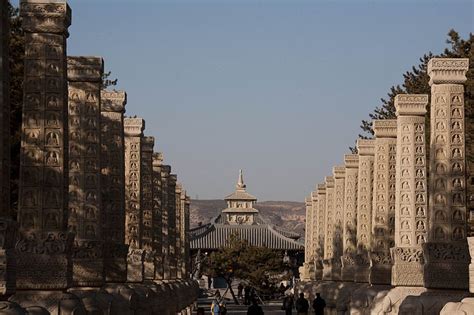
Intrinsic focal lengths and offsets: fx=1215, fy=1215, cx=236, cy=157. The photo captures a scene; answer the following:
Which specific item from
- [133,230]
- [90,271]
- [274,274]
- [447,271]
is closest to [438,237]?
[447,271]

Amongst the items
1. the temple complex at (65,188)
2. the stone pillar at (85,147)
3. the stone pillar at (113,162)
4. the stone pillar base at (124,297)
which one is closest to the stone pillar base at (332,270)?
the temple complex at (65,188)

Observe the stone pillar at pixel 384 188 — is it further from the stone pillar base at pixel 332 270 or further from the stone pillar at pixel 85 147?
the stone pillar base at pixel 332 270

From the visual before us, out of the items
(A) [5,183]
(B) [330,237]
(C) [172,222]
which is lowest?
(A) [5,183]

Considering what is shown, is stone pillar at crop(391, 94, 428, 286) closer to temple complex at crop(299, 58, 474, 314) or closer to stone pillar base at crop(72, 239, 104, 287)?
temple complex at crop(299, 58, 474, 314)

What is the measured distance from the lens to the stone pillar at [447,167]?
2309 cm

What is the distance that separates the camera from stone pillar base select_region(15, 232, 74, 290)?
1816 cm

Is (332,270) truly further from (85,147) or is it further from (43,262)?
(43,262)

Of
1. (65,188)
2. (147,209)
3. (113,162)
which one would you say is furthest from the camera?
(147,209)

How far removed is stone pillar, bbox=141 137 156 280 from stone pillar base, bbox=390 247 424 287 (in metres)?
10.7

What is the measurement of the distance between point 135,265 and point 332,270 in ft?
55.4

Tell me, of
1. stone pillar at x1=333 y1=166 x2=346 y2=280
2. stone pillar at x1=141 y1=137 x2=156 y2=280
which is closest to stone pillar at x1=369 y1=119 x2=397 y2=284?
stone pillar at x1=141 y1=137 x2=156 y2=280

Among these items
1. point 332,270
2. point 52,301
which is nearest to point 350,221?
point 332,270

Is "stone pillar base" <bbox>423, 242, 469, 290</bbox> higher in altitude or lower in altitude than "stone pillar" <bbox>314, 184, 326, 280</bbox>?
lower

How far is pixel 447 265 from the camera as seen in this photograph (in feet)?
74.9
